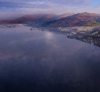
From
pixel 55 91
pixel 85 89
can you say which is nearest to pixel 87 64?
pixel 85 89

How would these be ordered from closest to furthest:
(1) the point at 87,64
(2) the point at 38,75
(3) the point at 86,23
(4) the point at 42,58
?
(2) the point at 38,75, (1) the point at 87,64, (4) the point at 42,58, (3) the point at 86,23

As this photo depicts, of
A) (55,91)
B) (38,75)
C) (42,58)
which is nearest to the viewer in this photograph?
(55,91)

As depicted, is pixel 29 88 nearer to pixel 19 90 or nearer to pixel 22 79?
pixel 19 90

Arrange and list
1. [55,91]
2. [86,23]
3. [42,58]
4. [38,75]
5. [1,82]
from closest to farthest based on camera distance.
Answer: [55,91] < [1,82] < [38,75] < [42,58] < [86,23]

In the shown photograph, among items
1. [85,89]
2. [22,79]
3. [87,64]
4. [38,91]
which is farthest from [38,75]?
[87,64]

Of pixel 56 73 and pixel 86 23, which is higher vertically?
pixel 86 23

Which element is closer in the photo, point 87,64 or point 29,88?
point 29,88

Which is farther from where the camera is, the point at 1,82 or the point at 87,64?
the point at 87,64

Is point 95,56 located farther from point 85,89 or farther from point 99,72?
point 85,89

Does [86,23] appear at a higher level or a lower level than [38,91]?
higher
